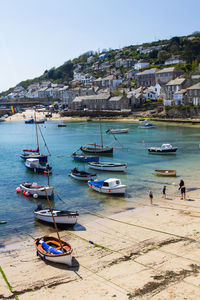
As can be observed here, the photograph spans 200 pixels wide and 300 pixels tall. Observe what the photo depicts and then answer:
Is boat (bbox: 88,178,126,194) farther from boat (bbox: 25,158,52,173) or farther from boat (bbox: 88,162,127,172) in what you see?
boat (bbox: 25,158,52,173)

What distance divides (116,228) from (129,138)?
46973 mm

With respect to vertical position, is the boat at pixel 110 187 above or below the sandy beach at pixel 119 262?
above

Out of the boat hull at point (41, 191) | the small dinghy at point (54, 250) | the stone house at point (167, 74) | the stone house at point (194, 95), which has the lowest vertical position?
the small dinghy at point (54, 250)

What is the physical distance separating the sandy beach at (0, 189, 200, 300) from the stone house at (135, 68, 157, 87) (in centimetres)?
11235

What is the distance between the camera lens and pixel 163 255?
1608 cm

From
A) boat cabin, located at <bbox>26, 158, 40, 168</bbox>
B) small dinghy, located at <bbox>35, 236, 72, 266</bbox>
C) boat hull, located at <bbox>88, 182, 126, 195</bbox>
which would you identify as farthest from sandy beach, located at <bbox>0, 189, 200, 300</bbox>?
boat cabin, located at <bbox>26, 158, 40, 168</bbox>

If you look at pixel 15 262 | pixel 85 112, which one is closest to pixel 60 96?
pixel 85 112

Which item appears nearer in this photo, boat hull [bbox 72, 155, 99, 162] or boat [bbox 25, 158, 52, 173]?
boat [bbox 25, 158, 52, 173]

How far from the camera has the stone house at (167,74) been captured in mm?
116438

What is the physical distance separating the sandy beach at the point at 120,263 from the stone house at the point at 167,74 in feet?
331

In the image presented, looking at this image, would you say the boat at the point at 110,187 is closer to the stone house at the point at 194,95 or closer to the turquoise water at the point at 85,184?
the turquoise water at the point at 85,184

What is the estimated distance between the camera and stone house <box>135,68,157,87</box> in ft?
424

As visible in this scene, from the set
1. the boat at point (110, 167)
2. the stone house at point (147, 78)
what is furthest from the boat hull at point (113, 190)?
the stone house at point (147, 78)

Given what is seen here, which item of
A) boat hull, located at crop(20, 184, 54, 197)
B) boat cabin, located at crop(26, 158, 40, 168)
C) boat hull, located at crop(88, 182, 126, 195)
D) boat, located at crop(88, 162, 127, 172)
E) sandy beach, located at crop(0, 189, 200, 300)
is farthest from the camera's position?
boat cabin, located at crop(26, 158, 40, 168)
